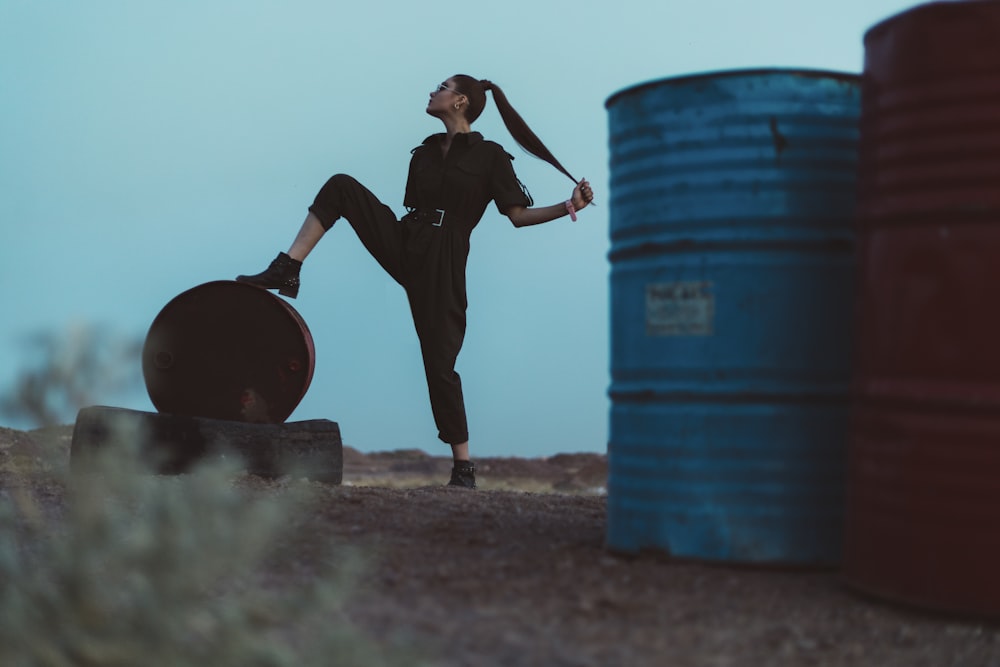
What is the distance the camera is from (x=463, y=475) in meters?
6.03

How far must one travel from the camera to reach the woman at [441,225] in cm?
591

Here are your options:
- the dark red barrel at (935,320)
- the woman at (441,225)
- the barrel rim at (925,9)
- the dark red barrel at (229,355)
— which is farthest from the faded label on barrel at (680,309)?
the dark red barrel at (229,355)

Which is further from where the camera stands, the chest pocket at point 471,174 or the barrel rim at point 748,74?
the chest pocket at point 471,174

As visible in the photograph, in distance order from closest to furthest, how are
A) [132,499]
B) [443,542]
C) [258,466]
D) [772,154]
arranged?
[772,154], [443,542], [132,499], [258,466]

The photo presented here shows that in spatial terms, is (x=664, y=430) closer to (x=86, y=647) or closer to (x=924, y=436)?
(x=924, y=436)

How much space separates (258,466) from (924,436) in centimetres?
380

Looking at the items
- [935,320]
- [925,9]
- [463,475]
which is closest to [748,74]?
[925,9]

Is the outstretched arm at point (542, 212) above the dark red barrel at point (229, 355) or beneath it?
above

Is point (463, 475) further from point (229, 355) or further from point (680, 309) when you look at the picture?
point (680, 309)

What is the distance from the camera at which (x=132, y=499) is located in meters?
4.35

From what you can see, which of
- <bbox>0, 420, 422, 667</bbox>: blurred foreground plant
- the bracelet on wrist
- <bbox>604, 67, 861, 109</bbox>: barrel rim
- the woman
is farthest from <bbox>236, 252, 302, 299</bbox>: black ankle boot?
<bbox>0, 420, 422, 667</bbox>: blurred foreground plant

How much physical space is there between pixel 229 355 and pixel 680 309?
344cm

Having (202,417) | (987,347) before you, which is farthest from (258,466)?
(987,347)

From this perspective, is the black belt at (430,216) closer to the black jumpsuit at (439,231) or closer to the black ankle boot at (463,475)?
the black jumpsuit at (439,231)
